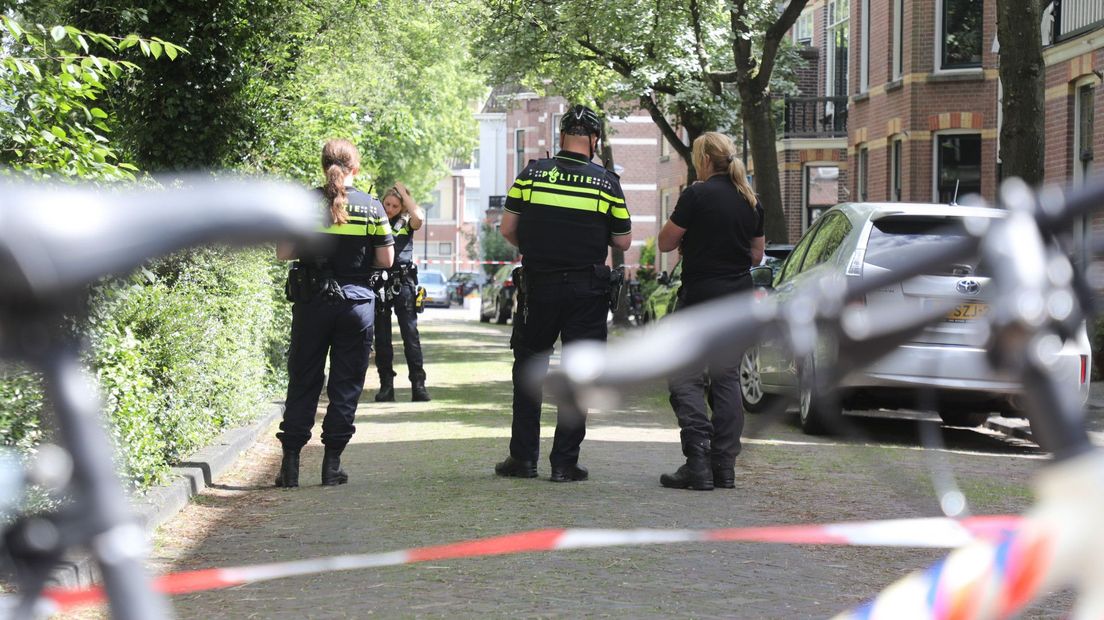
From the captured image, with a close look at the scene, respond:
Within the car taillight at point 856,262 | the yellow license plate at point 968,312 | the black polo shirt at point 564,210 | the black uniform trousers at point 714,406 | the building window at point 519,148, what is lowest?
the black uniform trousers at point 714,406

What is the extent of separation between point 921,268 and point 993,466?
354 inches

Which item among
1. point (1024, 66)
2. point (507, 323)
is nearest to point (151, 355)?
point (1024, 66)

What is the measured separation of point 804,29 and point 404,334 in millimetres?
29155

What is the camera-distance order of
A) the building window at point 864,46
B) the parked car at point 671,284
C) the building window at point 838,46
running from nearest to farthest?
the parked car at point 671,284 → the building window at point 864,46 → the building window at point 838,46

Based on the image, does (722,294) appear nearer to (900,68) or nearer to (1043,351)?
(1043,351)

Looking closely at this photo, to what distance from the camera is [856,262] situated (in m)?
10.4

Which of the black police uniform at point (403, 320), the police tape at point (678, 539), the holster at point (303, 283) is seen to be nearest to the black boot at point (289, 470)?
the holster at point (303, 283)

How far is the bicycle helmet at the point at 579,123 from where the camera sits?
331 inches

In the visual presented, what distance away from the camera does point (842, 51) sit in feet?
118

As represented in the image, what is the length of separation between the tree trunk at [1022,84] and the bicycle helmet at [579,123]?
263 inches

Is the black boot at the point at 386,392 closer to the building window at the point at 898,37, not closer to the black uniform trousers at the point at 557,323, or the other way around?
the black uniform trousers at the point at 557,323

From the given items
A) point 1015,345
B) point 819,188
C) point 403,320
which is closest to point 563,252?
point 403,320

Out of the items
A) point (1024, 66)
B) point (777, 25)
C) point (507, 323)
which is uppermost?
point (777, 25)

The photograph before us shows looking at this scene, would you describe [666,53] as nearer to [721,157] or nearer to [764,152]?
[764,152]
